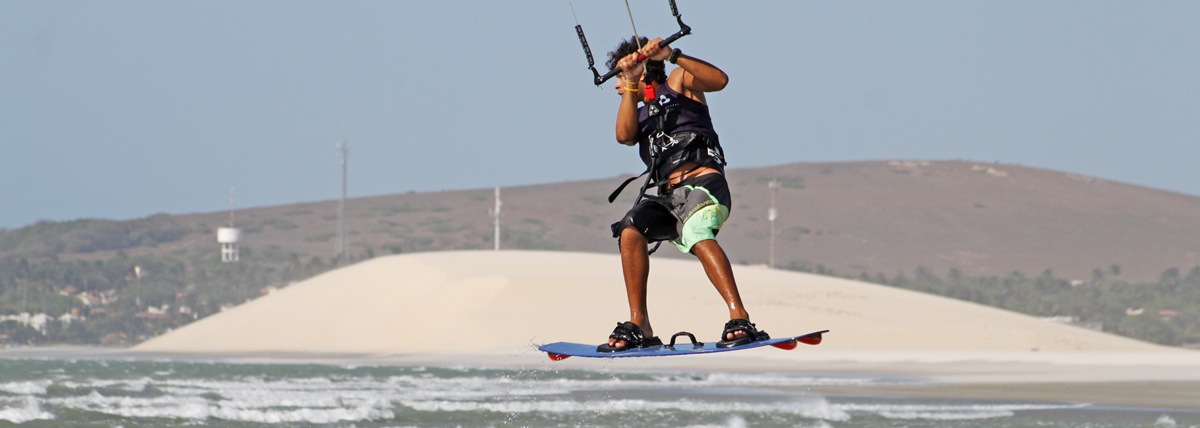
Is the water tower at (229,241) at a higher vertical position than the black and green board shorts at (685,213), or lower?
higher

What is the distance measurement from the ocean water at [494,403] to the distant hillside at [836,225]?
7576 centimetres

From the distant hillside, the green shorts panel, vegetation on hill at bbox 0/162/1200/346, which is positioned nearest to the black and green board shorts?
the green shorts panel

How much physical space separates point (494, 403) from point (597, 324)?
26.3 metres

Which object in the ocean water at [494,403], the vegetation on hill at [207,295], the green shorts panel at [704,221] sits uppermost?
the vegetation on hill at [207,295]

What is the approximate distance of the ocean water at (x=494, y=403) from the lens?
85.8 feet

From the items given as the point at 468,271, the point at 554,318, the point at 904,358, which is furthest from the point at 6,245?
the point at 904,358

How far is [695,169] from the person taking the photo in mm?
11719

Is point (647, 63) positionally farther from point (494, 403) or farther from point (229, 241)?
point (229, 241)

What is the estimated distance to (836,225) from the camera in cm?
13375

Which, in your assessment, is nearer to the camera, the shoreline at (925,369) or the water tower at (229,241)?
the shoreline at (925,369)

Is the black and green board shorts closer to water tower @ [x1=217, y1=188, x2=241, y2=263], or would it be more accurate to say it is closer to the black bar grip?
the black bar grip

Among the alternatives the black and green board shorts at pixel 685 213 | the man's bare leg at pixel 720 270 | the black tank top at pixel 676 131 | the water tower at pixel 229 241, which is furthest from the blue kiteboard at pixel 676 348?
the water tower at pixel 229 241

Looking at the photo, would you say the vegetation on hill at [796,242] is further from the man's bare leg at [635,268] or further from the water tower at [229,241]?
the man's bare leg at [635,268]

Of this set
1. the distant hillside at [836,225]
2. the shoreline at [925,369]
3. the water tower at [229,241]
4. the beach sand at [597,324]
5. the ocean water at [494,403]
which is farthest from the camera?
the distant hillside at [836,225]
